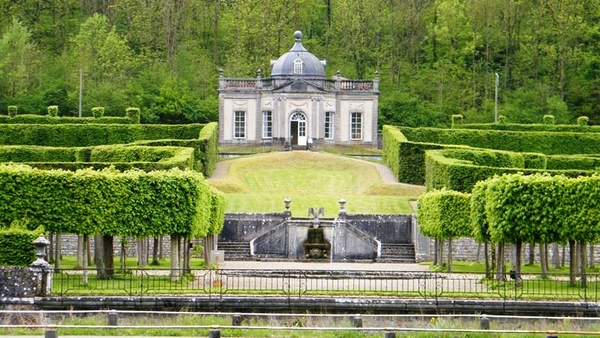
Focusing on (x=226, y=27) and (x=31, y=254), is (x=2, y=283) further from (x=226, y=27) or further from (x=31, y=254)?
(x=226, y=27)

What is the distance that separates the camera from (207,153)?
7288 cm

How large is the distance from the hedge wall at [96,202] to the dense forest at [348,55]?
47.9m

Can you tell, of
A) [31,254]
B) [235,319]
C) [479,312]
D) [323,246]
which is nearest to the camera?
[235,319]

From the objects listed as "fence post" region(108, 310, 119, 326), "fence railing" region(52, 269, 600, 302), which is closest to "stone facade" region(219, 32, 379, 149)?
"fence railing" region(52, 269, 600, 302)

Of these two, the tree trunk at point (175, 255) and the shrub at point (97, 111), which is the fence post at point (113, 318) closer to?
the tree trunk at point (175, 255)

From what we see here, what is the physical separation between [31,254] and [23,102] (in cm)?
5610

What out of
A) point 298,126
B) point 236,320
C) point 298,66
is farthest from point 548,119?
point 236,320

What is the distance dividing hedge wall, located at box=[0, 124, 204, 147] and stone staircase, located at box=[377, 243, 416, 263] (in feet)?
80.3

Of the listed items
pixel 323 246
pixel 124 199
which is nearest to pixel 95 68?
pixel 323 246

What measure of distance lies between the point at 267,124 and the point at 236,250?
96.2ft

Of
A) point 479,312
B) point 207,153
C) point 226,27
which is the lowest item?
point 479,312

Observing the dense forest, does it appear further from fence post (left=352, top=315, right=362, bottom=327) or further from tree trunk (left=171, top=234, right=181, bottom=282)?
fence post (left=352, top=315, right=362, bottom=327)

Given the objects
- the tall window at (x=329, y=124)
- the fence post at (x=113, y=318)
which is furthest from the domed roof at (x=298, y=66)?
the fence post at (x=113, y=318)

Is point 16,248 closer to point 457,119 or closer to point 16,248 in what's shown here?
point 16,248
